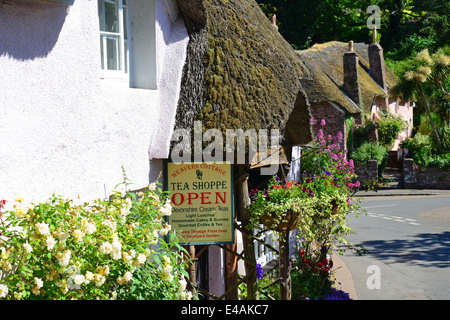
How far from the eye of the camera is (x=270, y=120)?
19.3 ft

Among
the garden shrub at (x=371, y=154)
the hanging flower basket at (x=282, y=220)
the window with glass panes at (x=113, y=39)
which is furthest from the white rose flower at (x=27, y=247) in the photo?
the garden shrub at (x=371, y=154)

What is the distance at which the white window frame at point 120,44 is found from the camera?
4.42 metres

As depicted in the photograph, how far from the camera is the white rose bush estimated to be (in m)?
2.65

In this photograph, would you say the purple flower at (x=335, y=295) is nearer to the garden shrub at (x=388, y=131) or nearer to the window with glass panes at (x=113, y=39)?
the window with glass panes at (x=113, y=39)

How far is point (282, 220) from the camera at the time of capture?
596 cm

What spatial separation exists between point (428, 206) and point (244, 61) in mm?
17214

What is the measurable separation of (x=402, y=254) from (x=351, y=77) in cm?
1929

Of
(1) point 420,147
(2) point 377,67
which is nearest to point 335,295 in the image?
(1) point 420,147

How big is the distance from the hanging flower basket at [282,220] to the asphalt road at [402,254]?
4.12 meters

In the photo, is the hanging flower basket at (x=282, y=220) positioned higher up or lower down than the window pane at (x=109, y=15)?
lower down

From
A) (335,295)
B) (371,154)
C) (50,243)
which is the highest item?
(371,154)

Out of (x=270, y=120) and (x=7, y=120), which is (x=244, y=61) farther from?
(x=7, y=120)

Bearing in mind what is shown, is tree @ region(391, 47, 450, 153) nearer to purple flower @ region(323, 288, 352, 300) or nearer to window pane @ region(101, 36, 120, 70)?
purple flower @ region(323, 288, 352, 300)

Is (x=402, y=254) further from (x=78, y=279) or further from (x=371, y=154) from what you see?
(x=371, y=154)
